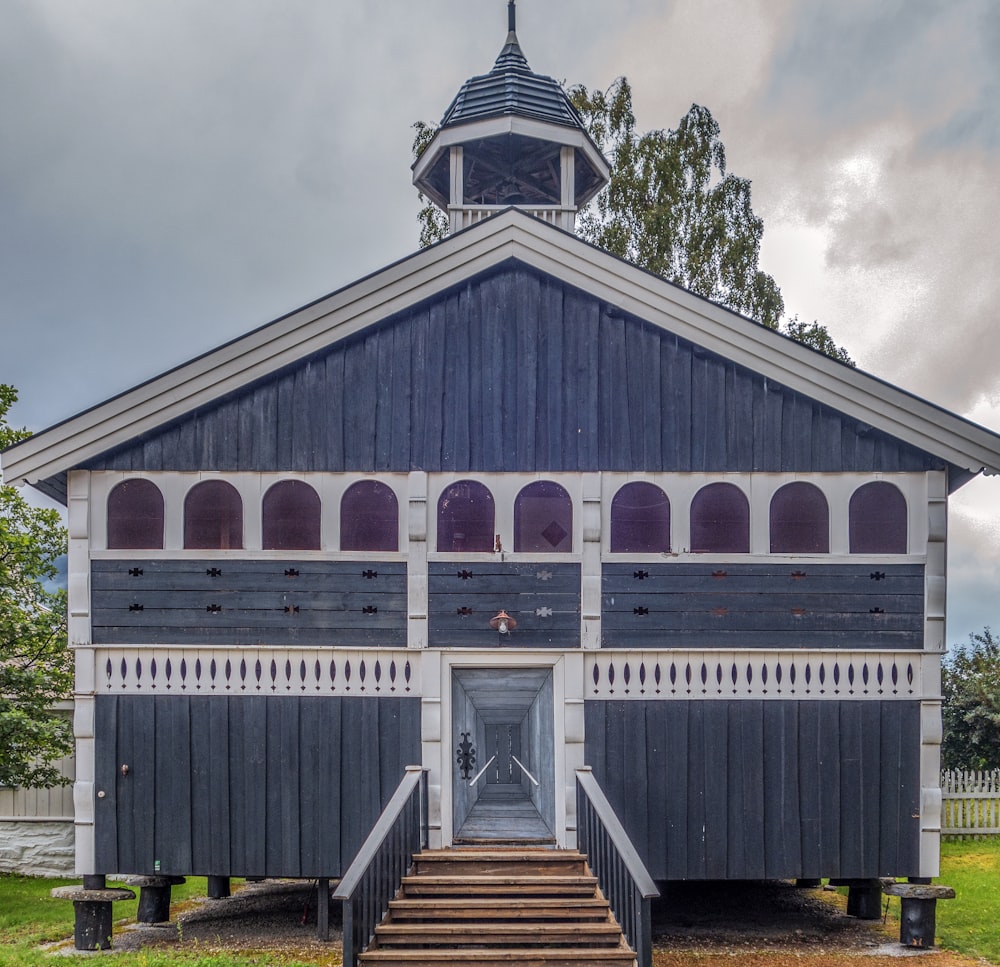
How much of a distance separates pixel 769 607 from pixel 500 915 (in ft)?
13.1

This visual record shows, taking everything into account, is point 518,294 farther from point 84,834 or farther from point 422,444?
point 84,834

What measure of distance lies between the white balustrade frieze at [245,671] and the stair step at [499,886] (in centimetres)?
207

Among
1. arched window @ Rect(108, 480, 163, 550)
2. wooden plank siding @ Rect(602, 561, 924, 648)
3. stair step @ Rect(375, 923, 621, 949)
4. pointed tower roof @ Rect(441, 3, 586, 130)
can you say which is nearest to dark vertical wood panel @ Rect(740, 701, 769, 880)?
wooden plank siding @ Rect(602, 561, 924, 648)

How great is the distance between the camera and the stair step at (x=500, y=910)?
866 cm

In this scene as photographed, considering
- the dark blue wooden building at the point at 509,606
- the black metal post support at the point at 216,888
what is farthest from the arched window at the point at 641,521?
the black metal post support at the point at 216,888

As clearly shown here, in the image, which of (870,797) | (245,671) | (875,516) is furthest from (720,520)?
(245,671)

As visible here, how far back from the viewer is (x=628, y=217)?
74.0 ft

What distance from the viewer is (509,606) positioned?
34.7ft

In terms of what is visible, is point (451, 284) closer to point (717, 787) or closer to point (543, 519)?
point (543, 519)

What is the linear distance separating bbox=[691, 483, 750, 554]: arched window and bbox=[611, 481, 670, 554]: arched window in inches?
11.6

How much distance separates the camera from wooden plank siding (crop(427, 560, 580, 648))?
10562mm

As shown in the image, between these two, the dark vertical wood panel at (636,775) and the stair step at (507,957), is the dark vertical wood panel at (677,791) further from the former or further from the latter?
the stair step at (507,957)

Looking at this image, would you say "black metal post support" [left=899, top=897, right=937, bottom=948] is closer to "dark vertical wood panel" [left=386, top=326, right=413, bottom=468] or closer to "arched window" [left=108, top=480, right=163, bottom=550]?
"dark vertical wood panel" [left=386, top=326, right=413, bottom=468]

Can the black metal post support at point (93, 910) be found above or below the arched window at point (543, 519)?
below
